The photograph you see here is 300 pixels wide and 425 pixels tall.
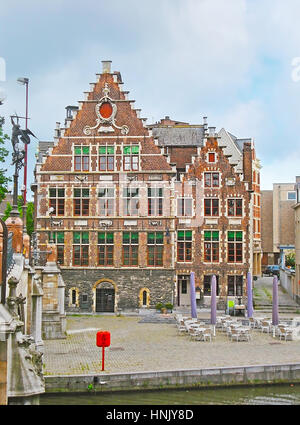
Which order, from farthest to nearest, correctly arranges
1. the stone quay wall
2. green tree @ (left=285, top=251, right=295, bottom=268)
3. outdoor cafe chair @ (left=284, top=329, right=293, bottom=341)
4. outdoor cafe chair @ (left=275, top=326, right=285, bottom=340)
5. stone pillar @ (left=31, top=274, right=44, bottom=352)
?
1. green tree @ (left=285, top=251, right=295, bottom=268)
2. outdoor cafe chair @ (left=275, top=326, right=285, bottom=340)
3. outdoor cafe chair @ (left=284, top=329, right=293, bottom=341)
4. stone pillar @ (left=31, top=274, right=44, bottom=352)
5. the stone quay wall

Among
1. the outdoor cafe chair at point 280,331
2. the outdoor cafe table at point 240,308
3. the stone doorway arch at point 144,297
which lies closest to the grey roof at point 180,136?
the stone doorway arch at point 144,297

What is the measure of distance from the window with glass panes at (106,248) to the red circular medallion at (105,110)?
26.3 feet

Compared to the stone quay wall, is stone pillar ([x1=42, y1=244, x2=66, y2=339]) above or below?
above

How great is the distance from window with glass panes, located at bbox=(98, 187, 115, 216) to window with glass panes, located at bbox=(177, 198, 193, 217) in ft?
14.7

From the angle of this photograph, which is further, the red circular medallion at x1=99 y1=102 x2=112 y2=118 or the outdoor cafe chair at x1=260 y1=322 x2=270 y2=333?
the red circular medallion at x1=99 y1=102 x2=112 y2=118

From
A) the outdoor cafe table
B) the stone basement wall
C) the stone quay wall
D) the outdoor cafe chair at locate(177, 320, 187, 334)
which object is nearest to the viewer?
the stone quay wall

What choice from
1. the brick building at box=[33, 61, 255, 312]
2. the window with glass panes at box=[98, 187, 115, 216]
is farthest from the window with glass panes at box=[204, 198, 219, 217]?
the window with glass panes at box=[98, 187, 115, 216]

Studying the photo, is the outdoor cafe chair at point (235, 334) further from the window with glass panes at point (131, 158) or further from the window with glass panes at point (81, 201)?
the window with glass panes at point (81, 201)

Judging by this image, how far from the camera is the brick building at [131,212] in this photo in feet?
124

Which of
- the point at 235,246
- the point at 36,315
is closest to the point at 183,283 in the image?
the point at 235,246

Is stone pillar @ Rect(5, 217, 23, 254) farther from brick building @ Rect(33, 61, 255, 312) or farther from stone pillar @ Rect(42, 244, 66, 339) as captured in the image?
brick building @ Rect(33, 61, 255, 312)

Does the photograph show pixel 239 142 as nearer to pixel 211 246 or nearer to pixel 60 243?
pixel 211 246

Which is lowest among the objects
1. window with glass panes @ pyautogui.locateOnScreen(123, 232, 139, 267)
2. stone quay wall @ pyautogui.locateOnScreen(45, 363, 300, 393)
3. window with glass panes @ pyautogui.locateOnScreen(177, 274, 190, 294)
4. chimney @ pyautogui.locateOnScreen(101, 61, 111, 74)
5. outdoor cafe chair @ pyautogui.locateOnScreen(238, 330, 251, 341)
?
stone quay wall @ pyautogui.locateOnScreen(45, 363, 300, 393)

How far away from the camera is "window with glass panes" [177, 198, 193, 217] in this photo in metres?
38.3
